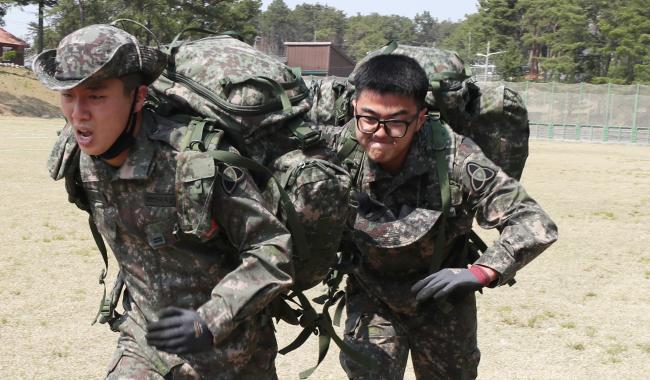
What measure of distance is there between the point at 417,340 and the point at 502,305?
3.64 metres

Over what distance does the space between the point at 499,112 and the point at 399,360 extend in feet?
4.50

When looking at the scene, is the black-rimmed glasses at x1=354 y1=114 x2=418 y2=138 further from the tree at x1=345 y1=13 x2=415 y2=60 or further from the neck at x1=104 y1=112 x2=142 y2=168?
the tree at x1=345 y1=13 x2=415 y2=60

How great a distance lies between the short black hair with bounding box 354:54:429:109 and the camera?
3.65 metres

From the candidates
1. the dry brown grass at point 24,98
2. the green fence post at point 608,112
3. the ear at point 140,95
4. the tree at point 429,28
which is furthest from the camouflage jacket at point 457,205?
the tree at point 429,28

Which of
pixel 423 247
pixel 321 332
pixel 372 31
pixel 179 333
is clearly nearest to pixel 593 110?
pixel 423 247

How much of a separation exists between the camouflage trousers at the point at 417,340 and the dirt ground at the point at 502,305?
167cm

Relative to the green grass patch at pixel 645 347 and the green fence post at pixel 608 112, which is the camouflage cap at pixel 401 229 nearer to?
the green grass patch at pixel 645 347

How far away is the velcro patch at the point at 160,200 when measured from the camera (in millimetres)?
2936

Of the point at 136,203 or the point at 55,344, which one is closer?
the point at 136,203

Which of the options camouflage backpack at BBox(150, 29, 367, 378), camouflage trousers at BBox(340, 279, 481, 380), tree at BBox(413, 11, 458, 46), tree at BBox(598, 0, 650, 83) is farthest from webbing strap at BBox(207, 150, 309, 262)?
tree at BBox(413, 11, 458, 46)

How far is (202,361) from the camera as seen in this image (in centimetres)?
304

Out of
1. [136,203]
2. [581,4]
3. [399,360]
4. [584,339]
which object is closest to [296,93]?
[136,203]

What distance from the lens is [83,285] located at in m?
7.75

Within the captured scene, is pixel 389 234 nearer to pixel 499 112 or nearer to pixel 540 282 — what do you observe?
pixel 499 112
